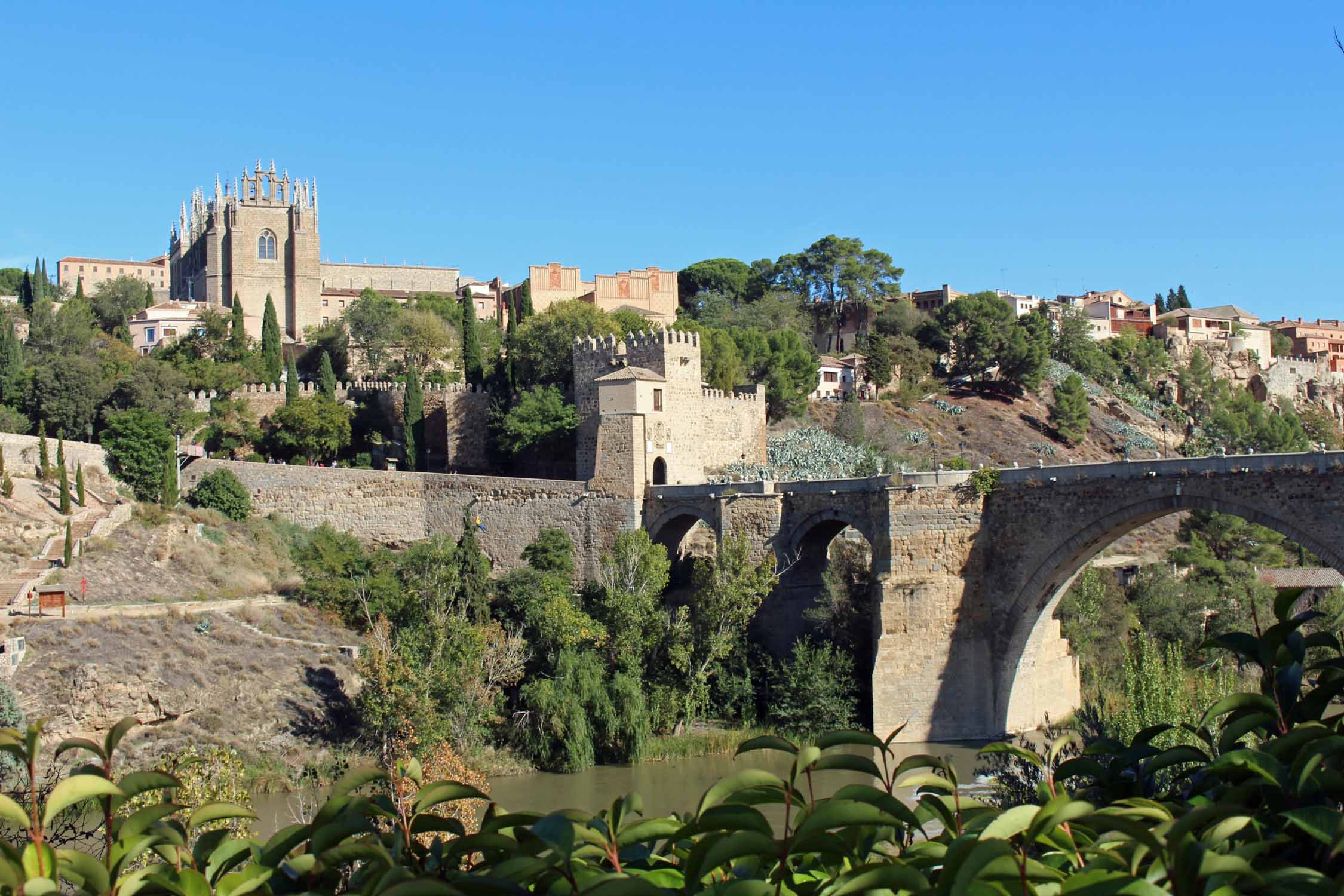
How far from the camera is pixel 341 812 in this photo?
13.8 feet

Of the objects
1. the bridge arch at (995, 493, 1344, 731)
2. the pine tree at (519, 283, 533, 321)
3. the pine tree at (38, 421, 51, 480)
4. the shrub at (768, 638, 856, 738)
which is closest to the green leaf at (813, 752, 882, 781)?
the bridge arch at (995, 493, 1344, 731)

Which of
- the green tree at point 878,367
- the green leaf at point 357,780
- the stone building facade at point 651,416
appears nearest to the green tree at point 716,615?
the stone building facade at point 651,416

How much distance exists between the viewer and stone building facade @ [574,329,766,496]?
1174 inches

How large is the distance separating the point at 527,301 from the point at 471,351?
13.1m

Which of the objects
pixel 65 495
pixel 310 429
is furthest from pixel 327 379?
pixel 65 495

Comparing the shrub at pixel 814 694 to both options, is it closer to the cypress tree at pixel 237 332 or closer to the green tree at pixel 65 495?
the green tree at pixel 65 495

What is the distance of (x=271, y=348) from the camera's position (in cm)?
4353

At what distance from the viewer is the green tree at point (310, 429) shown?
36.9m

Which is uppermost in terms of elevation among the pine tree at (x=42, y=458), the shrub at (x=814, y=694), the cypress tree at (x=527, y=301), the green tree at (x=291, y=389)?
the cypress tree at (x=527, y=301)

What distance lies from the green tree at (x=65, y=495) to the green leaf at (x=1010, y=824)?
1150 inches

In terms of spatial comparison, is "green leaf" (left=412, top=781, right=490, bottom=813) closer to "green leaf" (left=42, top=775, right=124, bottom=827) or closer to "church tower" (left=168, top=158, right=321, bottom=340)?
"green leaf" (left=42, top=775, right=124, bottom=827)

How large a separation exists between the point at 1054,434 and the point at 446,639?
3033cm

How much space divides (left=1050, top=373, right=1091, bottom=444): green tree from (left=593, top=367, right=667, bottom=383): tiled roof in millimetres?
22609

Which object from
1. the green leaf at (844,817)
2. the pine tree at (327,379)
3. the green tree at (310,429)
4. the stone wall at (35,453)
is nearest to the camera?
the green leaf at (844,817)
